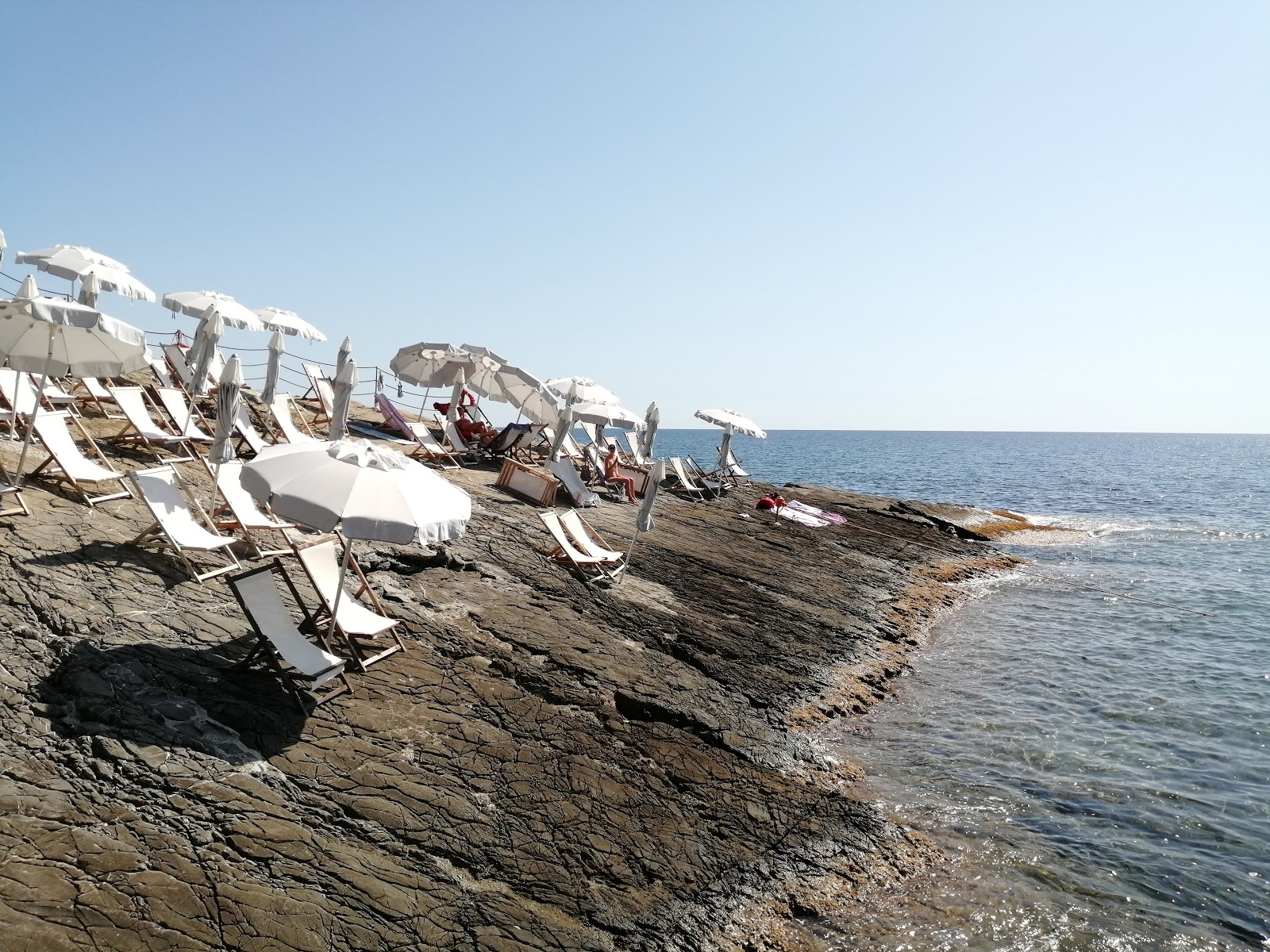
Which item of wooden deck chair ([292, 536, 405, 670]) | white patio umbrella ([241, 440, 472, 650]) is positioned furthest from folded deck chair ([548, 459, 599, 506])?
white patio umbrella ([241, 440, 472, 650])

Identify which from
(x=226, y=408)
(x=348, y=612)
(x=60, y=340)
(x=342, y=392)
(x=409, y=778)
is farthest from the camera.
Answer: (x=342, y=392)

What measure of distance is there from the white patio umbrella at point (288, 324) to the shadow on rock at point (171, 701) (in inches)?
483

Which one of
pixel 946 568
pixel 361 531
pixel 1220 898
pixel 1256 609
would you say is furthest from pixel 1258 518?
pixel 361 531

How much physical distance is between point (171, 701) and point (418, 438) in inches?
441

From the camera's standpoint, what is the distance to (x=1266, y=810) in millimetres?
7352

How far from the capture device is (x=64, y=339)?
300 inches

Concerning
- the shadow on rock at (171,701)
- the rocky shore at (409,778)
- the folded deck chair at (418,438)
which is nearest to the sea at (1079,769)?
the rocky shore at (409,778)

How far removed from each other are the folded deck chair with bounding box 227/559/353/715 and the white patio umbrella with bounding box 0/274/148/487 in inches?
126

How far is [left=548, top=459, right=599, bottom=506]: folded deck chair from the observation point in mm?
14633

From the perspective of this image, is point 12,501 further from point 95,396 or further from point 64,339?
point 95,396

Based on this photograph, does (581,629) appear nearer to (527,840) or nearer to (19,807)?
(527,840)

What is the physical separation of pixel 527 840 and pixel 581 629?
11.7 ft

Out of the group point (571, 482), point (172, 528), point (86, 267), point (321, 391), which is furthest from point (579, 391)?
point (172, 528)

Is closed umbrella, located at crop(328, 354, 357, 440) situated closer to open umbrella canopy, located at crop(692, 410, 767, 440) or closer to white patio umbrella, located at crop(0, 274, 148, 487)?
white patio umbrella, located at crop(0, 274, 148, 487)
